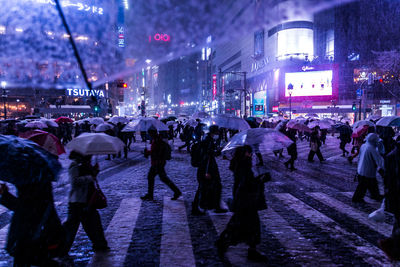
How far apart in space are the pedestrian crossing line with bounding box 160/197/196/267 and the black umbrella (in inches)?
79.8

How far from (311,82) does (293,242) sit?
203 ft

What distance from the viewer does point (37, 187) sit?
3199 mm

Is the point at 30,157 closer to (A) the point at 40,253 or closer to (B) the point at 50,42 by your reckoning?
(A) the point at 40,253

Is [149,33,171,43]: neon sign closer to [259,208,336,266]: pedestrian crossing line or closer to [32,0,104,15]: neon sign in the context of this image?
[32,0,104,15]: neon sign

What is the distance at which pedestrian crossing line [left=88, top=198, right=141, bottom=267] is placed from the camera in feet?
14.0

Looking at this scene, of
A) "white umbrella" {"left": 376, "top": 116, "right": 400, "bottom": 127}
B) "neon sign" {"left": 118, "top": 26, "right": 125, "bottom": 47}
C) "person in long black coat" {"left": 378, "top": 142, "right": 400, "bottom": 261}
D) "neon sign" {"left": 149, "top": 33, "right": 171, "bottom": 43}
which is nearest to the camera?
"person in long black coat" {"left": 378, "top": 142, "right": 400, "bottom": 261}

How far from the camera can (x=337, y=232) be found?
5.32m

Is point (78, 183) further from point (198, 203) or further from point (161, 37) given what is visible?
point (161, 37)

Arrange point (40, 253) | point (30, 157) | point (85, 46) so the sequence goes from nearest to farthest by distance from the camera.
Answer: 1. point (30, 157)
2. point (40, 253)
3. point (85, 46)

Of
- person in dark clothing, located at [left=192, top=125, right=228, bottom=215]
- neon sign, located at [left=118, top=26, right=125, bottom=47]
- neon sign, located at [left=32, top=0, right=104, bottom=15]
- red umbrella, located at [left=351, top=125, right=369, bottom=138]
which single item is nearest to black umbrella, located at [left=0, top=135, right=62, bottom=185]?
person in dark clothing, located at [left=192, top=125, right=228, bottom=215]

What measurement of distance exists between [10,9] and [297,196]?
74.8 meters

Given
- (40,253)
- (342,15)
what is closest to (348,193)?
(40,253)

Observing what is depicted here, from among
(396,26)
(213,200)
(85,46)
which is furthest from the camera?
(85,46)

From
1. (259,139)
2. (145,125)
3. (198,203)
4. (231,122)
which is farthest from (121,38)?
(259,139)
